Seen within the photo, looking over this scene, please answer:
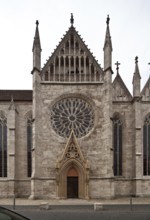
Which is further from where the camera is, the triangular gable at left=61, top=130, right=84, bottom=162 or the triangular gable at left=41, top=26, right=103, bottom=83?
the triangular gable at left=41, top=26, right=103, bottom=83

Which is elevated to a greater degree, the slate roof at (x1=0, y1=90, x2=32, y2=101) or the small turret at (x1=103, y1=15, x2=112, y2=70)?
the small turret at (x1=103, y1=15, x2=112, y2=70)

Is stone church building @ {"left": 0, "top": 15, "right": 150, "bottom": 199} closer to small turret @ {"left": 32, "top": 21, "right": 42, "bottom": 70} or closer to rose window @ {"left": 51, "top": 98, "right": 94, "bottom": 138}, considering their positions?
rose window @ {"left": 51, "top": 98, "right": 94, "bottom": 138}

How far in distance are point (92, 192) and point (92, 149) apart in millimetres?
4289

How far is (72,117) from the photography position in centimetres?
Answer: 3866

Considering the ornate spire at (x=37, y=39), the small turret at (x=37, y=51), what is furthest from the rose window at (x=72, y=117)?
the ornate spire at (x=37, y=39)

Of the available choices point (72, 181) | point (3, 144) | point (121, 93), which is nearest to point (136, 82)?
point (121, 93)

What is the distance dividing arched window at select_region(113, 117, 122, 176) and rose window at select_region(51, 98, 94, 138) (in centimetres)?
438

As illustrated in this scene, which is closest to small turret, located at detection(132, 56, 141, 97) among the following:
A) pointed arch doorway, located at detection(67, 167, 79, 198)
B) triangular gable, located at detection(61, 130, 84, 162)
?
triangular gable, located at detection(61, 130, 84, 162)

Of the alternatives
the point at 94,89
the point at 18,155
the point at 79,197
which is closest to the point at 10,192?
the point at 18,155

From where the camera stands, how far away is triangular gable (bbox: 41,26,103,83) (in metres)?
38.5

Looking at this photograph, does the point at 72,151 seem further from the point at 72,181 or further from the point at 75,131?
the point at 72,181

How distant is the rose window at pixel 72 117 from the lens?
126 ft

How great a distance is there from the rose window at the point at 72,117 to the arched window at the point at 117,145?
4.38 meters

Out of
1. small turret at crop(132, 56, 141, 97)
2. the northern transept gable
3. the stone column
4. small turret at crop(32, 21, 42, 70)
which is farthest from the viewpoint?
small turret at crop(132, 56, 141, 97)
